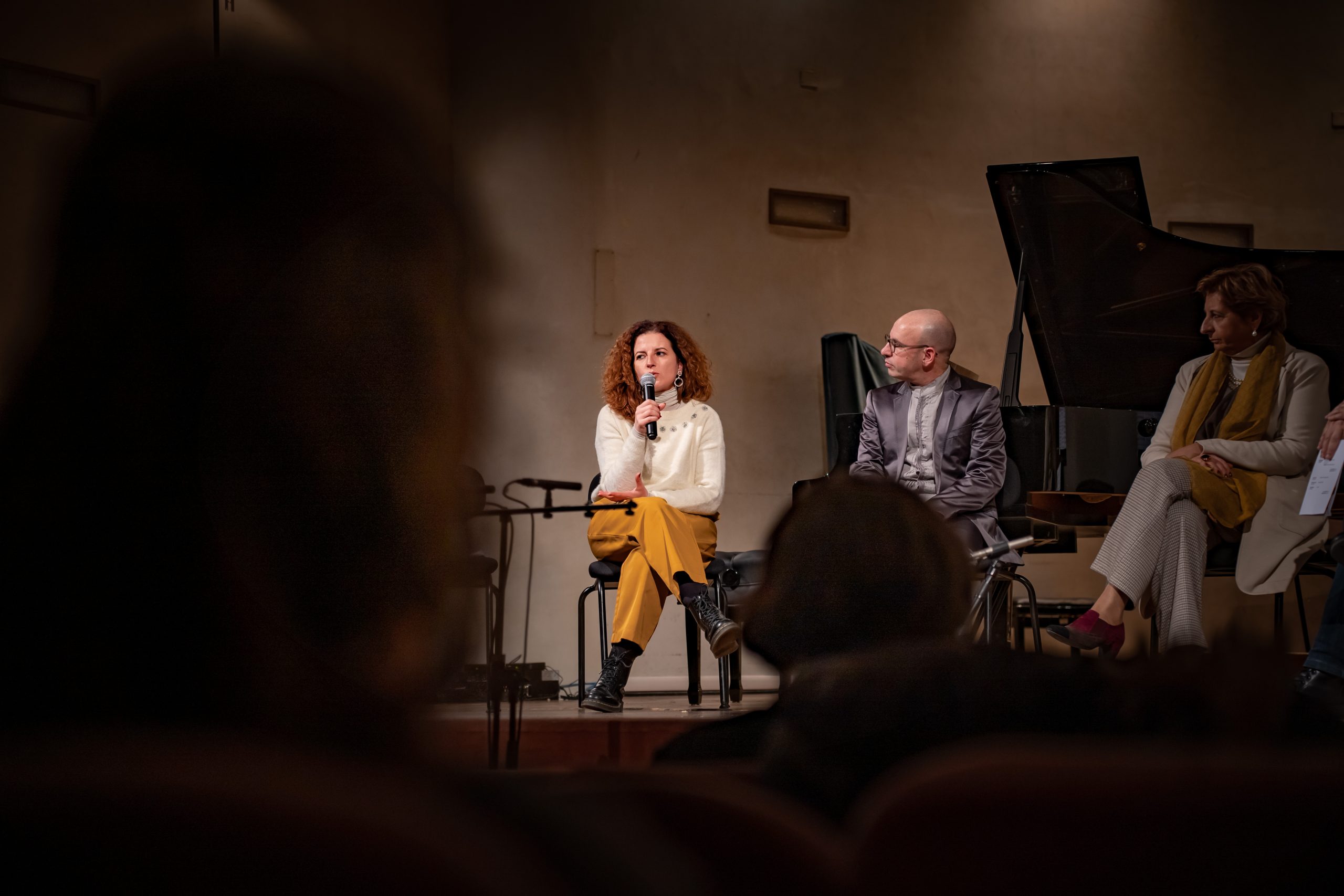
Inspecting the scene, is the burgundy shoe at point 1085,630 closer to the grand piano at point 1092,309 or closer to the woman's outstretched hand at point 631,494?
the grand piano at point 1092,309

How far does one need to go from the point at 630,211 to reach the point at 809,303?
85 cm

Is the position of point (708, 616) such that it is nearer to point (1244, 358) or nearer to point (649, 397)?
point (649, 397)

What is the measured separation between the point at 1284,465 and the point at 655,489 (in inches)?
64.2

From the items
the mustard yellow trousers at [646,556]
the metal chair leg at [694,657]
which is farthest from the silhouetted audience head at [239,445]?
the metal chair leg at [694,657]

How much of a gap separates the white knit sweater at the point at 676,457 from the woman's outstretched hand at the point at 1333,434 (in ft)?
4.82

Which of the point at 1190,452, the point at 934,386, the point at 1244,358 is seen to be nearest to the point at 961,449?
the point at 934,386

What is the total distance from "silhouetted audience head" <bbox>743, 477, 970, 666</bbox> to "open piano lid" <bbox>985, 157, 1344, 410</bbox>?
9.42 feet

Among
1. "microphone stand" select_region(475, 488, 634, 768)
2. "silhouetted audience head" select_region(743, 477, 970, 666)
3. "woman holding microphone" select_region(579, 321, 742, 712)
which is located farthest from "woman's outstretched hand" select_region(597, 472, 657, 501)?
"microphone stand" select_region(475, 488, 634, 768)

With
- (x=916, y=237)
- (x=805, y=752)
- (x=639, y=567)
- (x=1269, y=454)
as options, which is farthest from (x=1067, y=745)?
(x=916, y=237)

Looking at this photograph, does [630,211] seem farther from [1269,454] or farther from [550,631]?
[1269,454]

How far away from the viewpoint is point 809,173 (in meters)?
4.53

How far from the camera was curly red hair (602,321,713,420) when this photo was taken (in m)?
2.99

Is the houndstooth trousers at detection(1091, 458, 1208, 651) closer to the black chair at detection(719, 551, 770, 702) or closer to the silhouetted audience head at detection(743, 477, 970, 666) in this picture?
the black chair at detection(719, 551, 770, 702)

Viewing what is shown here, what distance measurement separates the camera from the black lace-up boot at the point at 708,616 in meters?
2.49
